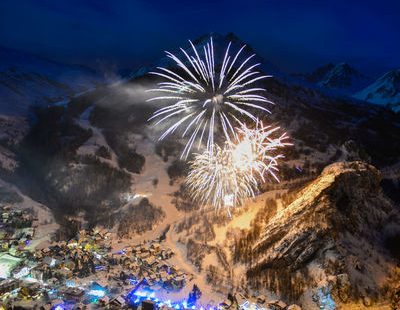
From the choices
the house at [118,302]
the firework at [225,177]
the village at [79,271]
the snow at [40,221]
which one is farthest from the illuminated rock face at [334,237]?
the snow at [40,221]

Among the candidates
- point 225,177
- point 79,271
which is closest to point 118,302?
point 79,271

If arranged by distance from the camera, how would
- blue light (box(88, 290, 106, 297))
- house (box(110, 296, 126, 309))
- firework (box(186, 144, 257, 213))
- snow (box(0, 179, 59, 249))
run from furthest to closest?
snow (box(0, 179, 59, 249)), firework (box(186, 144, 257, 213)), blue light (box(88, 290, 106, 297)), house (box(110, 296, 126, 309))

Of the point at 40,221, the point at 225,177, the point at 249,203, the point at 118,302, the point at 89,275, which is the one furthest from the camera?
the point at 40,221

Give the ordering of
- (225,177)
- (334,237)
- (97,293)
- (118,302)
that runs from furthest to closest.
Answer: (225,177) → (334,237) → (97,293) → (118,302)

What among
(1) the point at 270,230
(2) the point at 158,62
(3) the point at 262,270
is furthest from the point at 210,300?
(2) the point at 158,62

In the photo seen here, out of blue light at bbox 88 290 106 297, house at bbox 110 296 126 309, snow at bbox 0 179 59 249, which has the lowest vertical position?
house at bbox 110 296 126 309

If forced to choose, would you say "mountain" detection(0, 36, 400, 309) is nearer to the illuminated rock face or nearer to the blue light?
the illuminated rock face

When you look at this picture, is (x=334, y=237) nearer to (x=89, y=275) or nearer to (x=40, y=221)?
(x=89, y=275)

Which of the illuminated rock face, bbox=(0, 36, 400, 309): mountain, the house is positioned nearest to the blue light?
the house

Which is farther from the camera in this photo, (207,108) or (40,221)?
(40,221)

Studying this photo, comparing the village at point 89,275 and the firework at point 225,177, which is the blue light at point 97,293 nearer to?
the village at point 89,275
